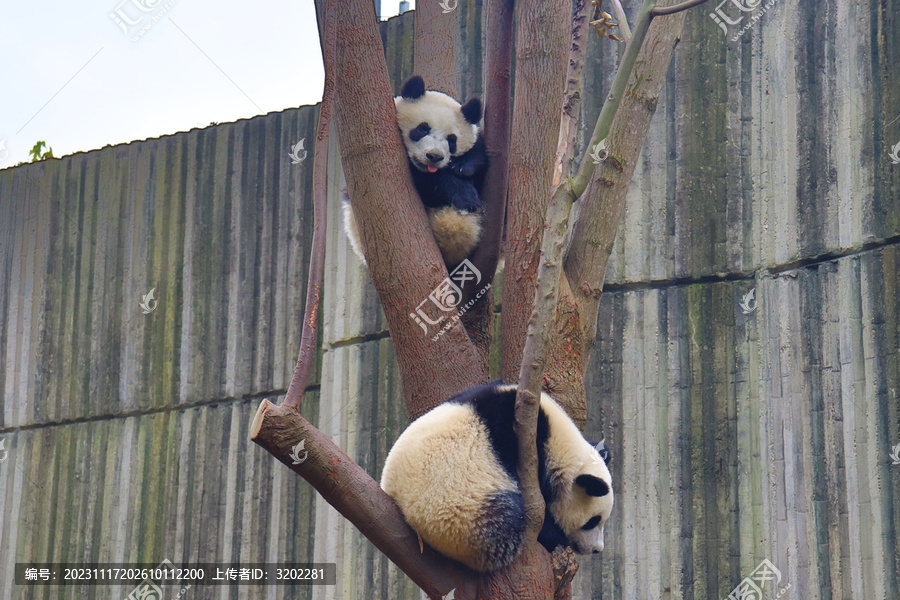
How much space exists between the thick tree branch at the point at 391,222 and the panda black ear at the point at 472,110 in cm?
158

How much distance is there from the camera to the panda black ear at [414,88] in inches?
189

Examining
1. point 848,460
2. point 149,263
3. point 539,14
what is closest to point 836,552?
point 848,460

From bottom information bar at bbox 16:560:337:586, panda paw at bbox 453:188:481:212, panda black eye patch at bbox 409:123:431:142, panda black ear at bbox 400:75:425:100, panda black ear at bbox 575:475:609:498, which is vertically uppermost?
panda black ear at bbox 400:75:425:100

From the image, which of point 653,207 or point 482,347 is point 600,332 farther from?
point 482,347

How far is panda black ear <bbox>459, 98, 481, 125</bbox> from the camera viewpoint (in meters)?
5.36

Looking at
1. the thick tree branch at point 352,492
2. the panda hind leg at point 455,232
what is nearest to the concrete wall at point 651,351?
the panda hind leg at point 455,232

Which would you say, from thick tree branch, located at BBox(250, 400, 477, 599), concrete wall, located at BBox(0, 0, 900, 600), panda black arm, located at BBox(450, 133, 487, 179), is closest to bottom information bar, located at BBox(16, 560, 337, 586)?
concrete wall, located at BBox(0, 0, 900, 600)

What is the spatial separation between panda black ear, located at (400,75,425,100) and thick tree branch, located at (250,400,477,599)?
94.0 inches

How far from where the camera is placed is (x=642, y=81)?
383 cm

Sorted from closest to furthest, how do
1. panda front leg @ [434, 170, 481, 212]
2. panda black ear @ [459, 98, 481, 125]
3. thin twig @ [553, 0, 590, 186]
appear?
thin twig @ [553, 0, 590, 186], panda front leg @ [434, 170, 481, 212], panda black ear @ [459, 98, 481, 125]

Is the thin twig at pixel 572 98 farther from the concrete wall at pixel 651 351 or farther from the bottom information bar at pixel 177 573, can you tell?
the bottom information bar at pixel 177 573

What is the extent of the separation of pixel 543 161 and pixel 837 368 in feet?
10.0

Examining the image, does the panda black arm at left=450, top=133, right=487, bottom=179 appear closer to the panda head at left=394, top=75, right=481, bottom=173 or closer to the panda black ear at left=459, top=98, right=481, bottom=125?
the panda head at left=394, top=75, right=481, bottom=173

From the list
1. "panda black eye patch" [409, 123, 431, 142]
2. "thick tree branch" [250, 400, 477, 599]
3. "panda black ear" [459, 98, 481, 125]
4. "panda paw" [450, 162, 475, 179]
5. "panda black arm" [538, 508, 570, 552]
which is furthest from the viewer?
"panda black ear" [459, 98, 481, 125]
